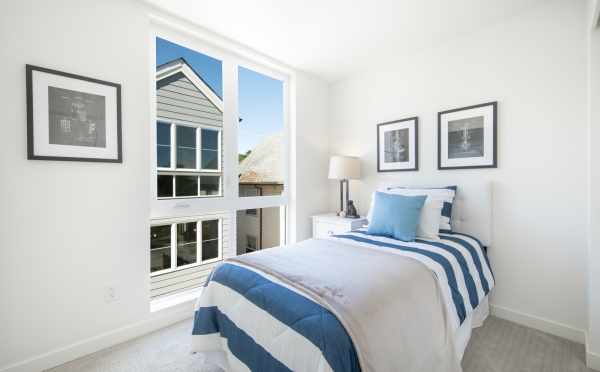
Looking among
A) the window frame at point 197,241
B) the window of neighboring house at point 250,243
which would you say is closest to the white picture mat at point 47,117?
the window frame at point 197,241

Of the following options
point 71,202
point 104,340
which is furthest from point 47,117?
point 104,340

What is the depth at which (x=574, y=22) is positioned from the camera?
6.75 ft

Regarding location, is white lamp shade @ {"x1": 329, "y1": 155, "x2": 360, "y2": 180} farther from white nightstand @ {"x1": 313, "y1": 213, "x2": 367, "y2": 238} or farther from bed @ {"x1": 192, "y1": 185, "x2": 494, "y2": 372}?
bed @ {"x1": 192, "y1": 185, "x2": 494, "y2": 372}

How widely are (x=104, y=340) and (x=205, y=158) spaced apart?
66.7 inches

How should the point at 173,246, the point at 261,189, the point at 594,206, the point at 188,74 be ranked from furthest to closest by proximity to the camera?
the point at 261,189
the point at 173,246
the point at 188,74
the point at 594,206

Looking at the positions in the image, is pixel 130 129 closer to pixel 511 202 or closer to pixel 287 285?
pixel 287 285

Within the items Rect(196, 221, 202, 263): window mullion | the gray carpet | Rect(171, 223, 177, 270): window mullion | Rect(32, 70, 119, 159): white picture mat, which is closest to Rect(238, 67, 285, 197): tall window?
Rect(196, 221, 202, 263): window mullion

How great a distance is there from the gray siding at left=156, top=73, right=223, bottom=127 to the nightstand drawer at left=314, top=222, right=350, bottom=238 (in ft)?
5.47

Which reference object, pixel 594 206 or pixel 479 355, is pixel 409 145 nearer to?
pixel 594 206

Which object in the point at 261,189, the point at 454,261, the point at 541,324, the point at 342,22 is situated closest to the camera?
the point at 454,261

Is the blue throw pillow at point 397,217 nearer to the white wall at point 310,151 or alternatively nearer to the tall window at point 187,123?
the white wall at point 310,151

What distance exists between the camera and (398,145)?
3.07 metres

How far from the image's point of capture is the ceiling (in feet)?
7.14

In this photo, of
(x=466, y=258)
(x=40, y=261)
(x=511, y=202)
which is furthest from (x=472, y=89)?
(x=40, y=261)
